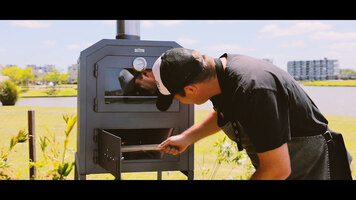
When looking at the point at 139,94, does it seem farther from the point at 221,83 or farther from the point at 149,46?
the point at 221,83

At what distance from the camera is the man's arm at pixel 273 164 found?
126cm

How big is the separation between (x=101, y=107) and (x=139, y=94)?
11.3 inches

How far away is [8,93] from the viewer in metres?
5.54

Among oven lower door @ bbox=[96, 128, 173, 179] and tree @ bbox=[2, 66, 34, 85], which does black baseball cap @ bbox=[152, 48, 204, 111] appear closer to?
oven lower door @ bbox=[96, 128, 173, 179]

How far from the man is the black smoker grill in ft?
2.60

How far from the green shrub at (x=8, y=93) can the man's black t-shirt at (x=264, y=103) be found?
15.8 feet

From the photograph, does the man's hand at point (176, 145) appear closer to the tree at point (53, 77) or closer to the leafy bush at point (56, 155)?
the leafy bush at point (56, 155)

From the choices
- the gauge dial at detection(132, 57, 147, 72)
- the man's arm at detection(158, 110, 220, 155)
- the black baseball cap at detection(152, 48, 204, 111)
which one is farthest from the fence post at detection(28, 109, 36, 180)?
the black baseball cap at detection(152, 48, 204, 111)

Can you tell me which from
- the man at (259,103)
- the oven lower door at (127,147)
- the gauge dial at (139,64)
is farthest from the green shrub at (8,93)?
the man at (259,103)

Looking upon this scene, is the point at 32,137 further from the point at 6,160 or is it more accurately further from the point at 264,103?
the point at 264,103
